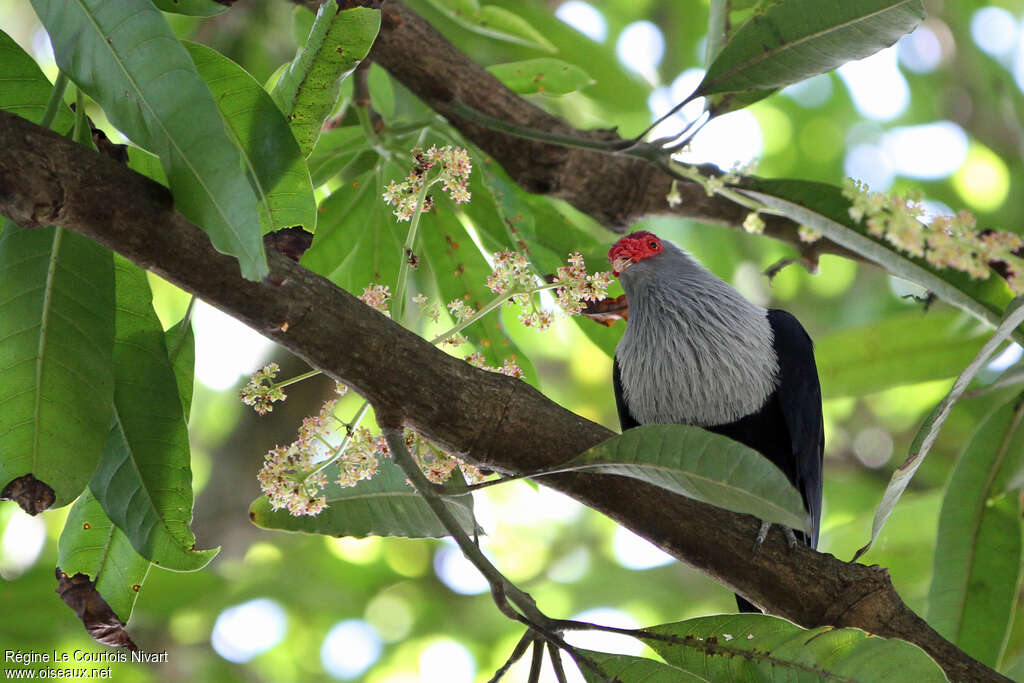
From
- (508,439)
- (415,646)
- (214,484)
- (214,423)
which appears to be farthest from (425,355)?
(214,423)

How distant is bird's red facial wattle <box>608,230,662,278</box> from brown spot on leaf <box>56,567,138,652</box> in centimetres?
175

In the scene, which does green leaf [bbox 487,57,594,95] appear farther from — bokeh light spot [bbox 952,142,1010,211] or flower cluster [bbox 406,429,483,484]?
bokeh light spot [bbox 952,142,1010,211]

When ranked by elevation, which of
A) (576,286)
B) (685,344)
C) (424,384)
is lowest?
(424,384)

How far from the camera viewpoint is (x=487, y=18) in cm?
284

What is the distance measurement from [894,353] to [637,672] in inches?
89.5

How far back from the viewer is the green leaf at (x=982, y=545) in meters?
2.51

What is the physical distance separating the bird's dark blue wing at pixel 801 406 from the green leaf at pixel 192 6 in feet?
5.98

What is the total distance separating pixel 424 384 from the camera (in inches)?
65.3

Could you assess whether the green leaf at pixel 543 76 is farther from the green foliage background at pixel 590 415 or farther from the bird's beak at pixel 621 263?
the bird's beak at pixel 621 263

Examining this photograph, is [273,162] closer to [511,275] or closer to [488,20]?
[511,275]

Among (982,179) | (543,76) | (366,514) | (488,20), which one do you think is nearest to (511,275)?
(366,514)

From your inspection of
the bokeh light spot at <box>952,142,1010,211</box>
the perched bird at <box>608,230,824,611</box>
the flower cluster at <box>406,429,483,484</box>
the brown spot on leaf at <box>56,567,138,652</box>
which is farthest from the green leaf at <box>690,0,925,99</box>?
the bokeh light spot at <box>952,142,1010,211</box>

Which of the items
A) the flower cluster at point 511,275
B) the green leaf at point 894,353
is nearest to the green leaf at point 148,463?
the flower cluster at point 511,275

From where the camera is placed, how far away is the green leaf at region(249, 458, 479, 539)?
1.94 meters
